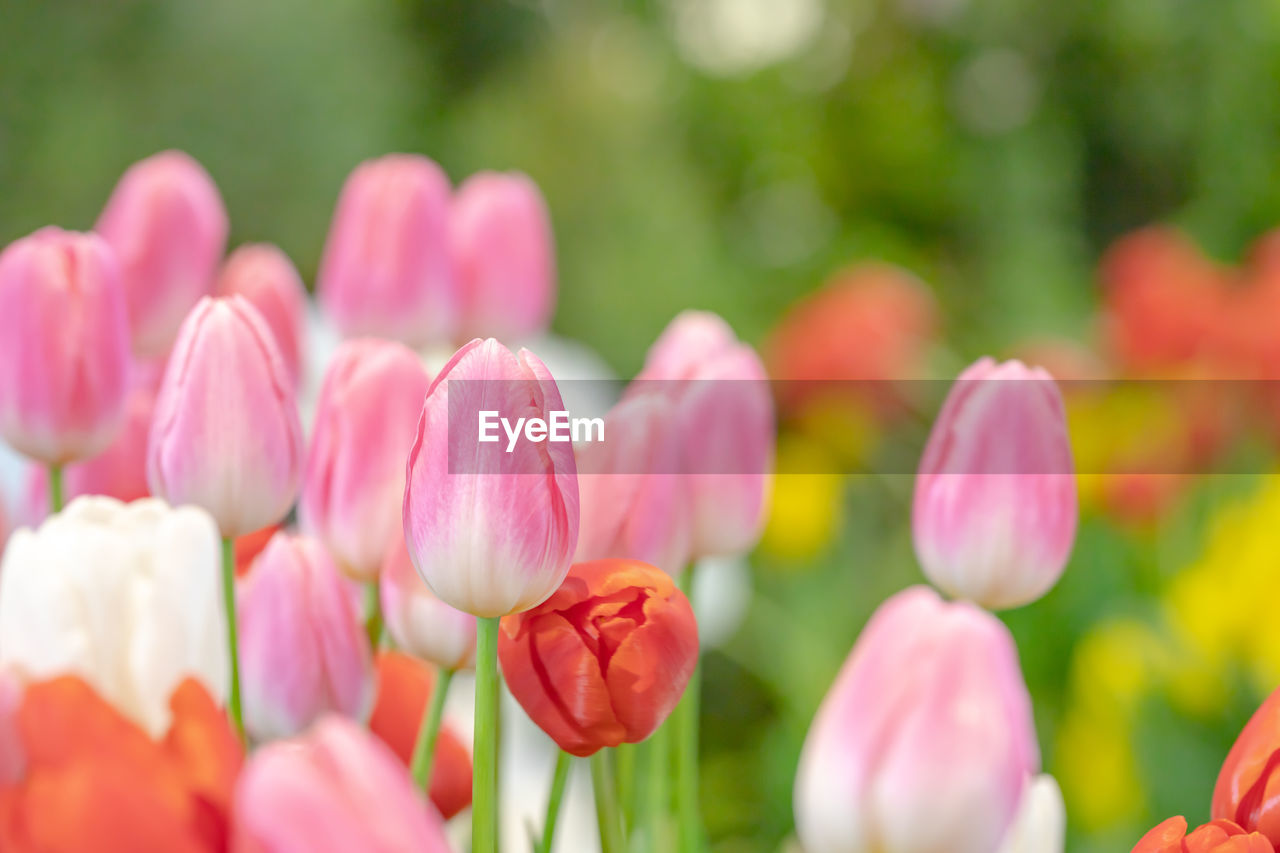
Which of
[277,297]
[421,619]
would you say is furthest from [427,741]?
[277,297]

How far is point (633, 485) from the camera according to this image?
197mm

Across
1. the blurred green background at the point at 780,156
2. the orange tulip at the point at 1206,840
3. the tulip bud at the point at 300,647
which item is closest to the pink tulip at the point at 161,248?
the tulip bud at the point at 300,647

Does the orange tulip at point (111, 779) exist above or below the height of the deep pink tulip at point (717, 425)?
below

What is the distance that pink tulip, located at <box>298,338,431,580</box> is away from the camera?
21cm

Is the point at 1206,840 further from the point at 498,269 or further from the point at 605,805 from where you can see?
the point at 498,269

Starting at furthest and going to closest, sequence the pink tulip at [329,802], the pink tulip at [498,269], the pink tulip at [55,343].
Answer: the pink tulip at [498,269] → the pink tulip at [55,343] → the pink tulip at [329,802]

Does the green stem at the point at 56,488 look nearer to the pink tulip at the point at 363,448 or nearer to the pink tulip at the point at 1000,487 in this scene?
the pink tulip at the point at 363,448

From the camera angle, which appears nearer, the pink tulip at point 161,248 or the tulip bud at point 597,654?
the tulip bud at point 597,654

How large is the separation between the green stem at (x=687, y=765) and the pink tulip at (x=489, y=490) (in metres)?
0.08

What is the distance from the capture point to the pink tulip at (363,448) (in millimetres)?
212

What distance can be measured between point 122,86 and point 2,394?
1.41m

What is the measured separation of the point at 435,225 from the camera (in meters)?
0.32

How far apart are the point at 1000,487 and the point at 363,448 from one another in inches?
4.7

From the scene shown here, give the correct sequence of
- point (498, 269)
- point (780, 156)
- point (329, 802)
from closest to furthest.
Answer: point (329, 802) → point (498, 269) → point (780, 156)
